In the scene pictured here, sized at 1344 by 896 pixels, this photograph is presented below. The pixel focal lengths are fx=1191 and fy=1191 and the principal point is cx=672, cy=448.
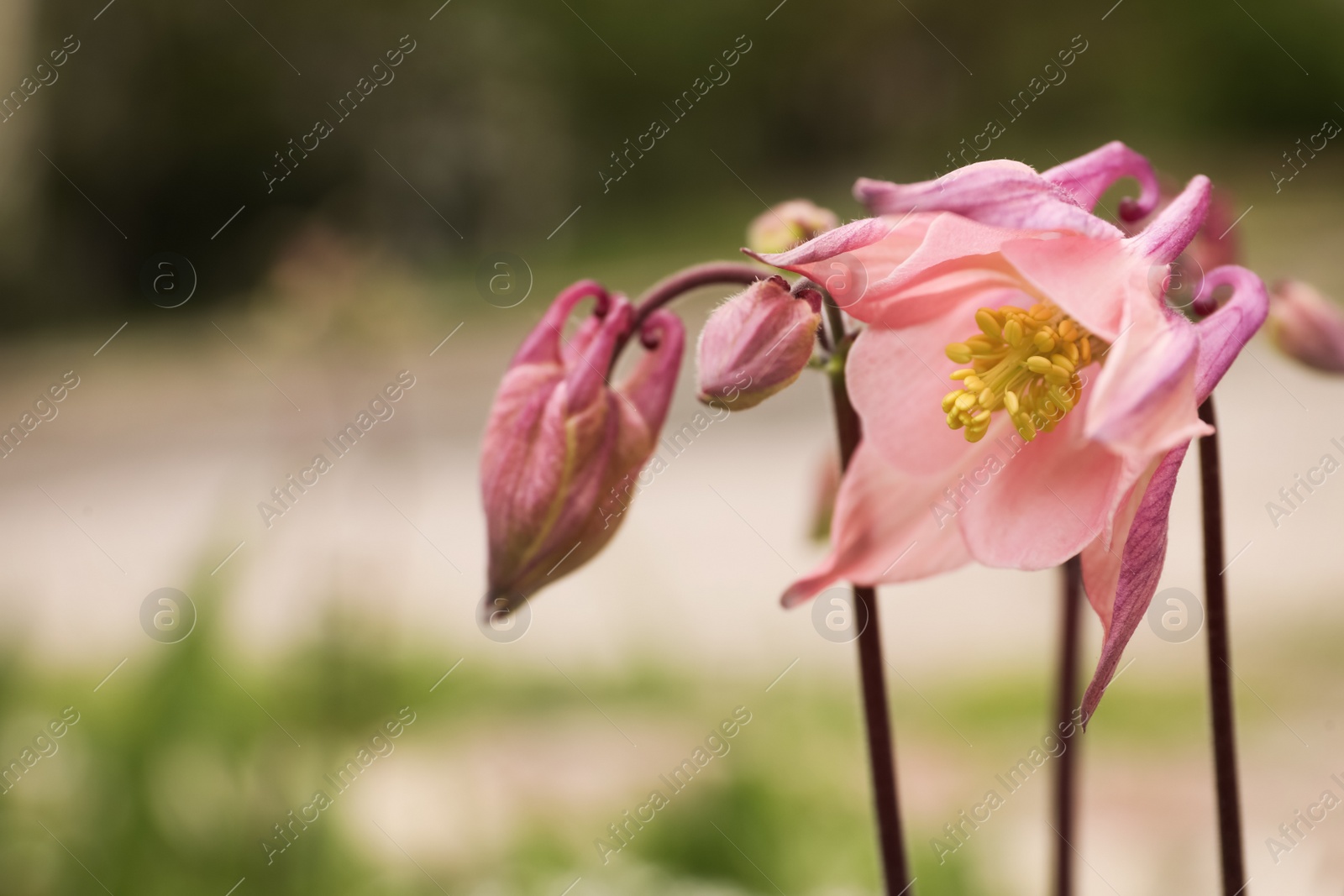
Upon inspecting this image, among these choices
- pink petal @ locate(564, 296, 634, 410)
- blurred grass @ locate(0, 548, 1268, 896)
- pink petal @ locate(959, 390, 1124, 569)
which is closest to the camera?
pink petal @ locate(959, 390, 1124, 569)

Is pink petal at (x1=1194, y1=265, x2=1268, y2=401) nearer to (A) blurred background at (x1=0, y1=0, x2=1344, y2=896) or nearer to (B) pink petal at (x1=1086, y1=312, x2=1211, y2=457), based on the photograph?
(B) pink petal at (x1=1086, y1=312, x2=1211, y2=457)

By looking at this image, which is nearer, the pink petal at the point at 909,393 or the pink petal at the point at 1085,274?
the pink petal at the point at 1085,274

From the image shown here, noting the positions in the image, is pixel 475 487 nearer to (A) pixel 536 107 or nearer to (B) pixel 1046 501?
(B) pixel 1046 501

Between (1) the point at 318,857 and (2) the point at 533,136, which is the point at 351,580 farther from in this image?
(2) the point at 533,136

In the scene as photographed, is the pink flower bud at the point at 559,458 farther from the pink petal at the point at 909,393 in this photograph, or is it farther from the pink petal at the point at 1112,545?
the pink petal at the point at 1112,545

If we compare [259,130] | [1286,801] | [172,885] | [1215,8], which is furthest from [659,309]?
[1215,8]

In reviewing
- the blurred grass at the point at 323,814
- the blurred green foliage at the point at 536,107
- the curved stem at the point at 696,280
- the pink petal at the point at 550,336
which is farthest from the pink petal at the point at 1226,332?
the blurred green foliage at the point at 536,107

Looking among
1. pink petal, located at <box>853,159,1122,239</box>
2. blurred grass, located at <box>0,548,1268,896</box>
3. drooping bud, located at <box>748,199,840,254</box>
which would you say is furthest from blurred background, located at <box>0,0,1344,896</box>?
pink petal, located at <box>853,159,1122,239</box>
